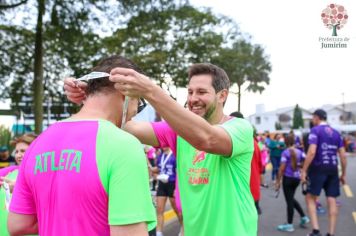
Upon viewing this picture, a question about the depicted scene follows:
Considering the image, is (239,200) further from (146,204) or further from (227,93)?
(146,204)

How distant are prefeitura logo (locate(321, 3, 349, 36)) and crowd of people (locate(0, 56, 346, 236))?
10.6m

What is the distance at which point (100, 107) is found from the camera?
68.2 inches

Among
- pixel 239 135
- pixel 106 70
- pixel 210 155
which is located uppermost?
pixel 106 70

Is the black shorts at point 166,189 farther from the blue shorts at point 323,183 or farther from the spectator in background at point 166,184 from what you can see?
the blue shorts at point 323,183

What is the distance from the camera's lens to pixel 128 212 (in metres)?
1.48

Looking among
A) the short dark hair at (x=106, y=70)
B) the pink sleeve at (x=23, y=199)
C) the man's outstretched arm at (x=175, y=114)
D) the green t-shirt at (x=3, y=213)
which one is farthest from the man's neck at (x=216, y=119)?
the green t-shirt at (x=3, y=213)

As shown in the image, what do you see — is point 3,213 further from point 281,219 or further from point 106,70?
point 281,219

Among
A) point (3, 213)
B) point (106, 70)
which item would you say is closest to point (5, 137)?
point (3, 213)

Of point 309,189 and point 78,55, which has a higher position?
point 78,55

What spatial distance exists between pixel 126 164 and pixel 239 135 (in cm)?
94

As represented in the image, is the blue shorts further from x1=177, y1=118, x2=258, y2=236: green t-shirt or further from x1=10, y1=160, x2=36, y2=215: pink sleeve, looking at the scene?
x1=10, y1=160, x2=36, y2=215: pink sleeve

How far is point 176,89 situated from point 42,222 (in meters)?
26.9

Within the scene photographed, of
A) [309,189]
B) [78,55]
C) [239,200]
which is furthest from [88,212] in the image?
[78,55]

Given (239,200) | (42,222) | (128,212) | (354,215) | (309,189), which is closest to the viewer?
(128,212)
